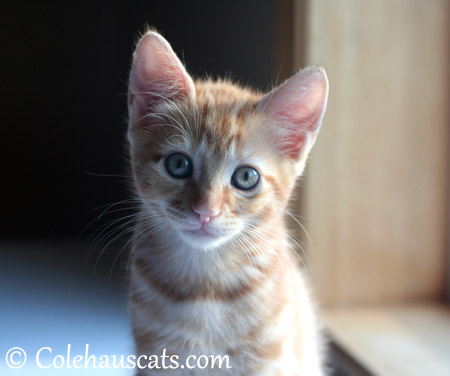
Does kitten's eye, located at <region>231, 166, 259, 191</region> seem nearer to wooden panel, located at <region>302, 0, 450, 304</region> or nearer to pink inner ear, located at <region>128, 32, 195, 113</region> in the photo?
pink inner ear, located at <region>128, 32, 195, 113</region>

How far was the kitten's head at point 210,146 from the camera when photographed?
86 centimetres

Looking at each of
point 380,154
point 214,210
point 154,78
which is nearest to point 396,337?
point 380,154

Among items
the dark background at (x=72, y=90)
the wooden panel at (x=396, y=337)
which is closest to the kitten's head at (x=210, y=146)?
the dark background at (x=72, y=90)

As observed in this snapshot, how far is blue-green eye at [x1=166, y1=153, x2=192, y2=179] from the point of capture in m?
0.90

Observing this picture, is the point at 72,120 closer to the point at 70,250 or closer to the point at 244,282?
the point at 70,250

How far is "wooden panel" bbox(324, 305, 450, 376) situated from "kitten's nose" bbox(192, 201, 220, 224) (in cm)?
65

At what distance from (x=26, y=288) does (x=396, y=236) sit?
3.35 feet

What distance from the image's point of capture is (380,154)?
4.62 feet

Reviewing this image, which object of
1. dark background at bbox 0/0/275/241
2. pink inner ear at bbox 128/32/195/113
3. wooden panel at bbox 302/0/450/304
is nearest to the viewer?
pink inner ear at bbox 128/32/195/113

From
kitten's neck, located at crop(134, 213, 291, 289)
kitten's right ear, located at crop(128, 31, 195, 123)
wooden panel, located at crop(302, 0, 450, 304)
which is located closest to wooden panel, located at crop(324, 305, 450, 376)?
wooden panel, located at crop(302, 0, 450, 304)

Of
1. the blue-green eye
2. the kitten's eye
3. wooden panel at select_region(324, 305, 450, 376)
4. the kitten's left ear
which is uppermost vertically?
the kitten's left ear

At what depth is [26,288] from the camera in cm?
94

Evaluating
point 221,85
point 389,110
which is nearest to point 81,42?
point 221,85

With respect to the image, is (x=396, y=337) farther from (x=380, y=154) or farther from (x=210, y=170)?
(x=210, y=170)
